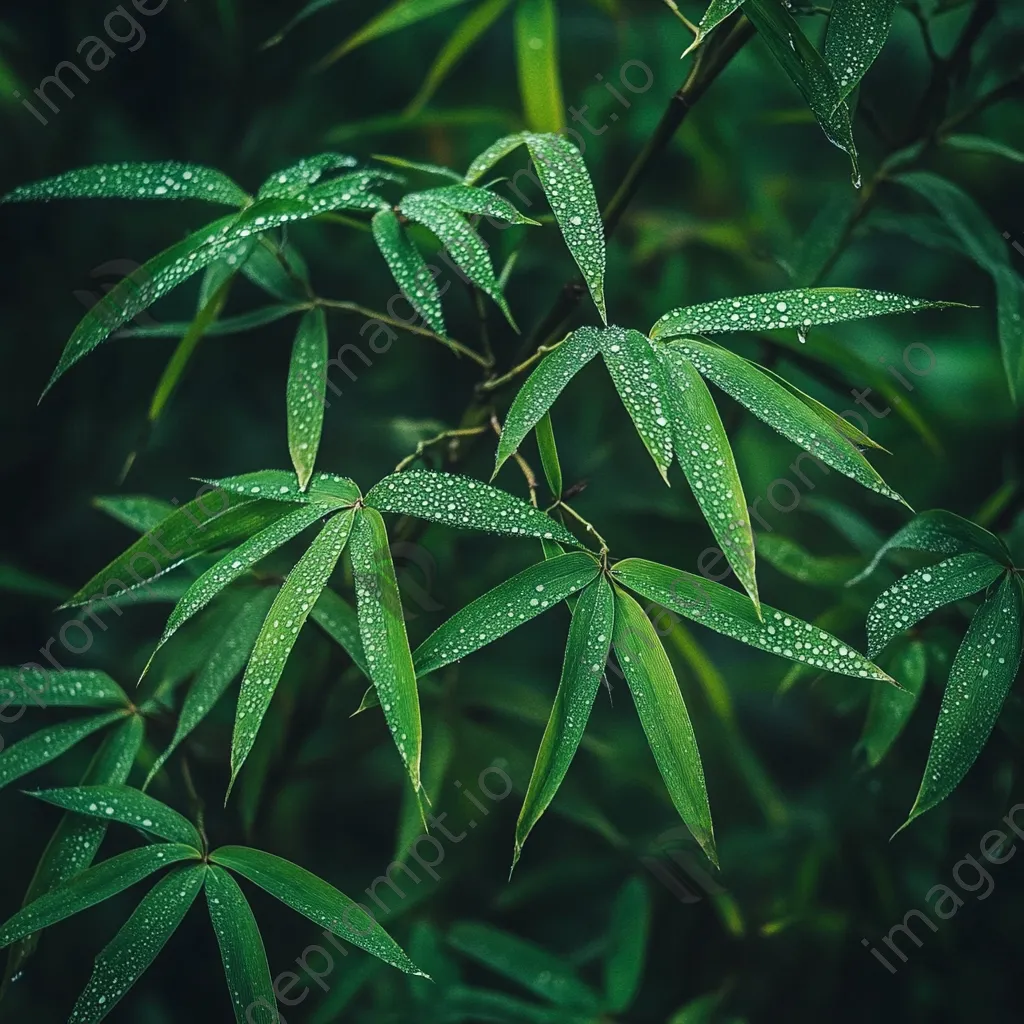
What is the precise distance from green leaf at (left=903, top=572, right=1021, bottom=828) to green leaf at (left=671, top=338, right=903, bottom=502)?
0.14 metres

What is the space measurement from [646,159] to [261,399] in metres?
0.65

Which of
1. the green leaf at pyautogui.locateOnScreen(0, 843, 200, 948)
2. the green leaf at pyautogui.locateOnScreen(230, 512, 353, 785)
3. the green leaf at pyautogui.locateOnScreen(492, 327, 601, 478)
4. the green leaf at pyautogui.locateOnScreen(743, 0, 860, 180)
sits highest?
the green leaf at pyautogui.locateOnScreen(743, 0, 860, 180)

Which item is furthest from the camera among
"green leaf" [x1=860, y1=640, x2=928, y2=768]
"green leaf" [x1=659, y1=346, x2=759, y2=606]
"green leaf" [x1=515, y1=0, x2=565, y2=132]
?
"green leaf" [x1=515, y1=0, x2=565, y2=132]

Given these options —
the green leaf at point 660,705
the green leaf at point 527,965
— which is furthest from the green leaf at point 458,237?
the green leaf at point 527,965

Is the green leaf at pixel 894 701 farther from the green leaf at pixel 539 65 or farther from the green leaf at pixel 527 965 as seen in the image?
the green leaf at pixel 539 65

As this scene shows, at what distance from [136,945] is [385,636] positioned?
0.27 metres

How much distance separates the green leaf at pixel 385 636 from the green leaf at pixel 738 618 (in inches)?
5.7

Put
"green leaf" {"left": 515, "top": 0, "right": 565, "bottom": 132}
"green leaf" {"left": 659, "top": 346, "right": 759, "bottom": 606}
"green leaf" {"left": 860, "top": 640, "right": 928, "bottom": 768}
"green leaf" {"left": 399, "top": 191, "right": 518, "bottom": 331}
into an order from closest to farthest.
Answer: "green leaf" {"left": 659, "top": 346, "right": 759, "bottom": 606} < "green leaf" {"left": 399, "top": 191, "right": 518, "bottom": 331} < "green leaf" {"left": 860, "top": 640, "right": 928, "bottom": 768} < "green leaf" {"left": 515, "top": 0, "right": 565, "bottom": 132}

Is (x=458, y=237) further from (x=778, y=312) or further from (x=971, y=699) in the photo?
(x=971, y=699)

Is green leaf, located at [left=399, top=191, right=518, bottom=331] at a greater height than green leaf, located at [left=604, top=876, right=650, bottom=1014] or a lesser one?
greater

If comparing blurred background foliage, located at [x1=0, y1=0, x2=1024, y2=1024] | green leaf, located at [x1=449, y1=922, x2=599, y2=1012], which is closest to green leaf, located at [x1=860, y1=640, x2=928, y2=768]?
blurred background foliage, located at [x1=0, y1=0, x2=1024, y2=1024]

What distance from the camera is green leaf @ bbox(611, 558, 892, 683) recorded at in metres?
0.55

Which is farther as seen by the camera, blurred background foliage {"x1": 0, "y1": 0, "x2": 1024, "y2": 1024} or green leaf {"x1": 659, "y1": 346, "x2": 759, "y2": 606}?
blurred background foliage {"x1": 0, "y1": 0, "x2": 1024, "y2": 1024}

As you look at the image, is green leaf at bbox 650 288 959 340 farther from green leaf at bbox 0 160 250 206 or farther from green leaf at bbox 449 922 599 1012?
green leaf at bbox 449 922 599 1012
